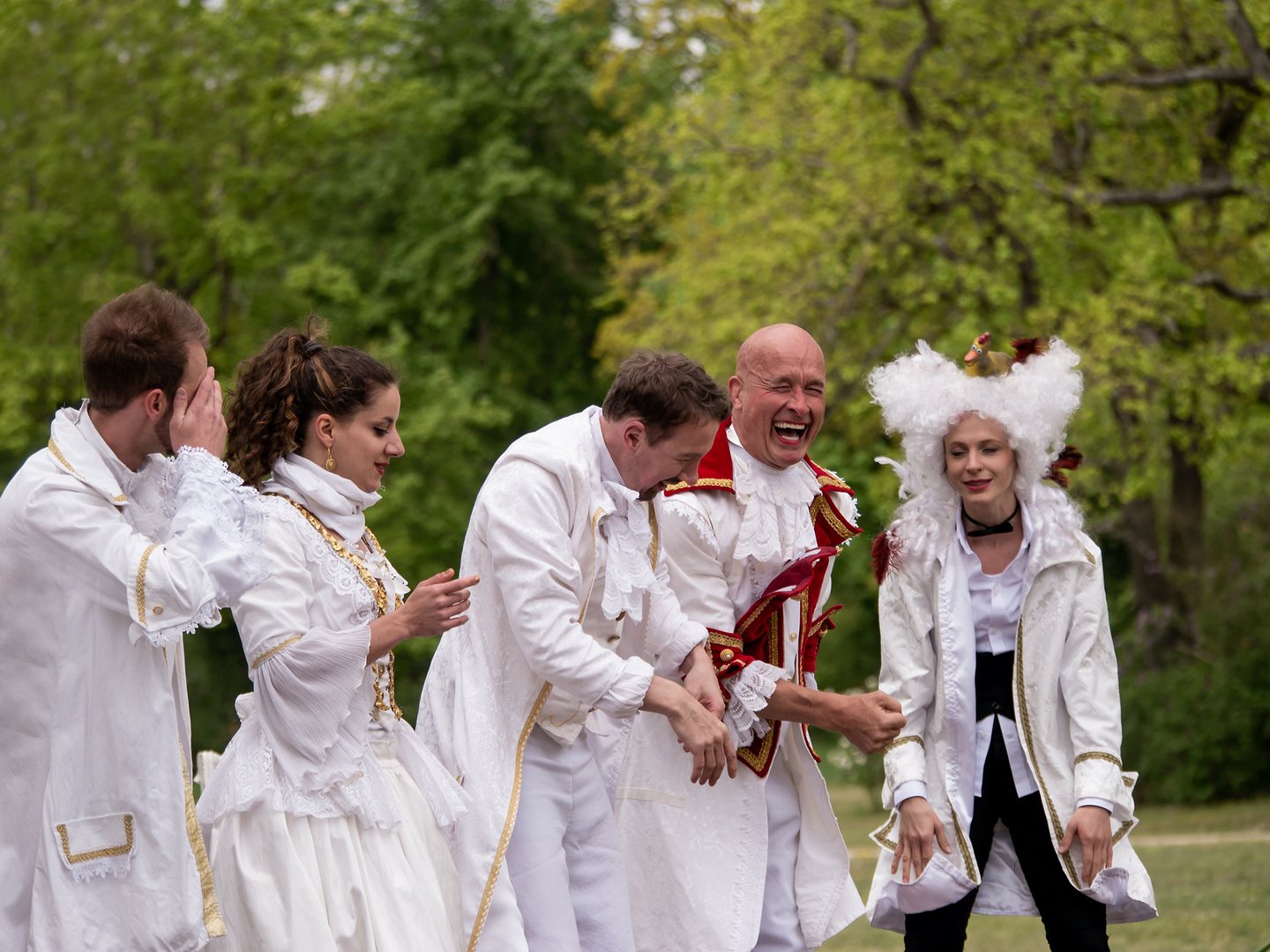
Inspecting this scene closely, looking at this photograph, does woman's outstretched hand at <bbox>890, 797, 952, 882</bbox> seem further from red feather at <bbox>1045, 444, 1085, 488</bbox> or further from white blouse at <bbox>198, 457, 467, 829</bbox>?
white blouse at <bbox>198, 457, 467, 829</bbox>

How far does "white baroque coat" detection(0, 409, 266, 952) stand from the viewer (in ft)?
10.4

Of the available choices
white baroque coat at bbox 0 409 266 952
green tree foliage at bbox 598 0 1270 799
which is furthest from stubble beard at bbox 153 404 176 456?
Answer: green tree foliage at bbox 598 0 1270 799

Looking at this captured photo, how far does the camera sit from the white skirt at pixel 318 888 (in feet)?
11.1

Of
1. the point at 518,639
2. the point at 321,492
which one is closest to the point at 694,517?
the point at 518,639

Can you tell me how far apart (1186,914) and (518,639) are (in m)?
5.93

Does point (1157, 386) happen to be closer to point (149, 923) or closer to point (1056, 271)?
point (1056, 271)

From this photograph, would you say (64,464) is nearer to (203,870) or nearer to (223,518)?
(223,518)

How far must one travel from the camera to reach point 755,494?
4.52m

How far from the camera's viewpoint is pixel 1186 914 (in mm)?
8180

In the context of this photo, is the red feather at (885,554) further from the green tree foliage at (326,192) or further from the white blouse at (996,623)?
the green tree foliage at (326,192)

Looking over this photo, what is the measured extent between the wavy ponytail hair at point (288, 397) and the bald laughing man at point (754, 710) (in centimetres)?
103

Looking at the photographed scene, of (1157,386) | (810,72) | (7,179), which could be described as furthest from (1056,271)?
(7,179)

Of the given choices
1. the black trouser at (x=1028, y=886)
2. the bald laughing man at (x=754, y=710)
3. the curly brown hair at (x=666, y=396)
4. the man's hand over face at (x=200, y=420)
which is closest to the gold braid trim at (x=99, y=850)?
the man's hand over face at (x=200, y=420)

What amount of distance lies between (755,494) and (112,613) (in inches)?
79.0
